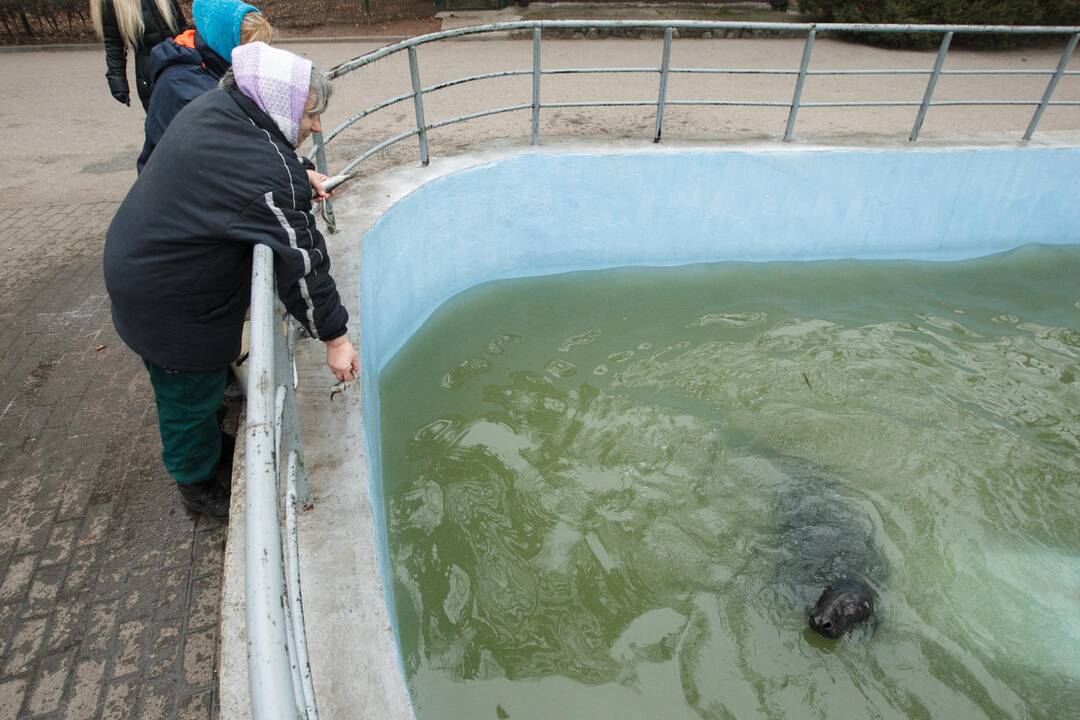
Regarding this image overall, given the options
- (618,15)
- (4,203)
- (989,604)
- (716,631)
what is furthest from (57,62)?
(989,604)

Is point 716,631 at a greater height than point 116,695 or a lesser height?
lesser

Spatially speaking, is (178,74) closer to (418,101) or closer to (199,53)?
(199,53)

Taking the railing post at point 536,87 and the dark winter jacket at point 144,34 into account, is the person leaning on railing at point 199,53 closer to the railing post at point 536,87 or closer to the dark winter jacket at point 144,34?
the dark winter jacket at point 144,34

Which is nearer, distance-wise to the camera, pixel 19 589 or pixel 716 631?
pixel 19 589

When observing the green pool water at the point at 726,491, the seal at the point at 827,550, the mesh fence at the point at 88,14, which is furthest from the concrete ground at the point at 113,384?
the mesh fence at the point at 88,14

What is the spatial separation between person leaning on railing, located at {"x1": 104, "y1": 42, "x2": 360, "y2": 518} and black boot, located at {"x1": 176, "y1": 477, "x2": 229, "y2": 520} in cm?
58

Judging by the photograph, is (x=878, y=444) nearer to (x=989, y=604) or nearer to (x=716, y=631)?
(x=989, y=604)

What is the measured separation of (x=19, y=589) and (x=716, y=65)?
31.4 ft

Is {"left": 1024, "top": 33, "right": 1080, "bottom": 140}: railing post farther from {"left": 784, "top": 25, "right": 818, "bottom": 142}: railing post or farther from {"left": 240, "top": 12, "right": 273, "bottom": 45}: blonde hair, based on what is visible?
{"left": 240, "top": 12, "right": 273, "bottom": 45}: blonde hair

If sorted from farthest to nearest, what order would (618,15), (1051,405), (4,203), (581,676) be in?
(618,15) → (4,203) → (1051,405) → (581,676)

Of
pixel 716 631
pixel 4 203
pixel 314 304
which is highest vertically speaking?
pixel 314 304

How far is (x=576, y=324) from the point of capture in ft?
17.5

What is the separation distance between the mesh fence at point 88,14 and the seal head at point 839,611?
12676mm

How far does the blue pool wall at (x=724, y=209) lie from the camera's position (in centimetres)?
539
